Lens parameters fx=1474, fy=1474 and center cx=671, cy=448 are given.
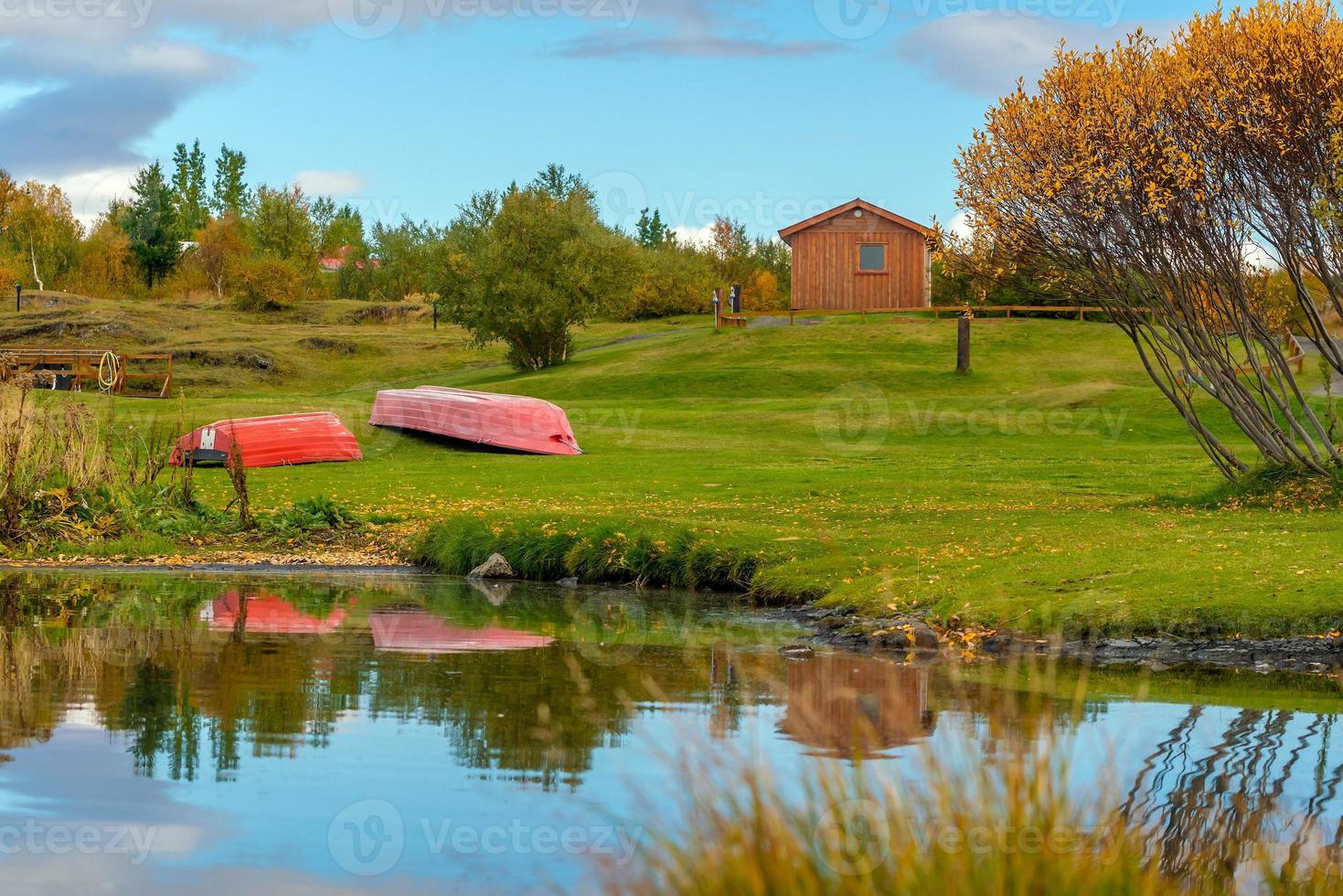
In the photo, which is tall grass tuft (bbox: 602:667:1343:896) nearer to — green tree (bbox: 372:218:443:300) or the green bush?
the green bush

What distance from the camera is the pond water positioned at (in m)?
7.61

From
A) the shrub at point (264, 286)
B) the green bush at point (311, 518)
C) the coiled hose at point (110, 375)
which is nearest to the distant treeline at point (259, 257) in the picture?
the shrub at point (264, 286)

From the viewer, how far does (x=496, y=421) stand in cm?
3691

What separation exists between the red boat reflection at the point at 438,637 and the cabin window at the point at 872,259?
61.1 metres

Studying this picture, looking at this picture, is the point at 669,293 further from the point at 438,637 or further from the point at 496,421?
the point at 438,637

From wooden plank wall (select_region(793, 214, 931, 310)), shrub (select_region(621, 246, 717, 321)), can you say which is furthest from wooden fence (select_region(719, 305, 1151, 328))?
shrub (select_region(621, 246, 717, 321))

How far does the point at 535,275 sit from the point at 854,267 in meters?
17.4

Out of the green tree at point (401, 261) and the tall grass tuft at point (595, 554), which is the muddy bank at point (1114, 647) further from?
the green tree at point (401, 261)

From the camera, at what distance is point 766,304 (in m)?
99.4

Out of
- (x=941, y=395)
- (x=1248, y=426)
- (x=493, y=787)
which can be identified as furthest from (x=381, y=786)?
(x=941, y=395)

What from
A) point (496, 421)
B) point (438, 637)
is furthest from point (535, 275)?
point (438, 637)

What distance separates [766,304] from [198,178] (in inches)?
4222

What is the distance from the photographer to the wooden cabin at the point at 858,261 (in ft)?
242

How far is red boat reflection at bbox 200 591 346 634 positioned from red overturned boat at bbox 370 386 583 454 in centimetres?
1929
